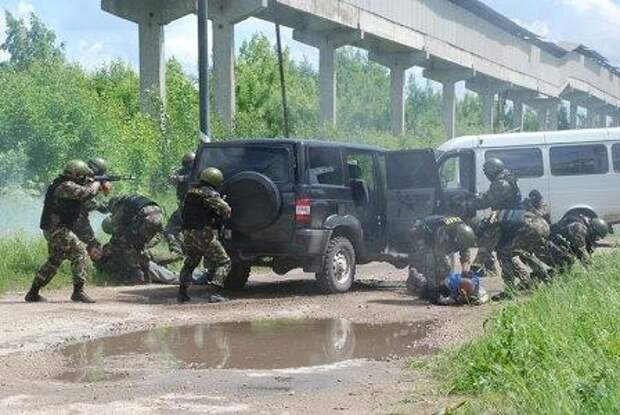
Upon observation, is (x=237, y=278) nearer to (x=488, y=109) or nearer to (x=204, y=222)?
(x=204, y=222)

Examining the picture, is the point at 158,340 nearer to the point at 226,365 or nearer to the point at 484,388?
the point at 226,365

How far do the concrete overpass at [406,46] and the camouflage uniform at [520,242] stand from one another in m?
13.5

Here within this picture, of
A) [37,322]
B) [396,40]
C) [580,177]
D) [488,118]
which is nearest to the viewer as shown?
[37,322]

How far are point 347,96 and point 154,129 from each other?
43.5 m

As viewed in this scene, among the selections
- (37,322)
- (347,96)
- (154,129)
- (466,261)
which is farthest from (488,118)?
(37,322)

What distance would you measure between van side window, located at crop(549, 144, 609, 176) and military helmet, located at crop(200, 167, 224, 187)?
9085mm

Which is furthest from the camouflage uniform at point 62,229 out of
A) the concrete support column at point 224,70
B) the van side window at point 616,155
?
the concrete support column at point 224,70

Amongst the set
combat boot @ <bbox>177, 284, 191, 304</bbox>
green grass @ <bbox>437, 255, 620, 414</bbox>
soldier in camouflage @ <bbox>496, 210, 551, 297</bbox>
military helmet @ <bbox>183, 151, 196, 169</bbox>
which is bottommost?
combat boot @ <bbox>177, 284, 191, 304</bbox>

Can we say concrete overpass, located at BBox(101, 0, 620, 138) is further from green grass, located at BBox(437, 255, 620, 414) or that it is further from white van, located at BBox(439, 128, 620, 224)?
green grass, located at BBox(437, 255, 620, 414)

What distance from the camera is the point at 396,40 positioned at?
3319cm

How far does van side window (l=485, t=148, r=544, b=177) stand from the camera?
61.6ft

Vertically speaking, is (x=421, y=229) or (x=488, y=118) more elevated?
(x=488, y=118)

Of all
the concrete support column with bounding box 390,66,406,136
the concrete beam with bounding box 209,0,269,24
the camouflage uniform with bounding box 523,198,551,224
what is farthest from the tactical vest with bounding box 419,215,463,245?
the concrete support column with bounding box 390,66,406,136

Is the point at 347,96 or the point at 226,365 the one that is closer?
the point at 226,365
